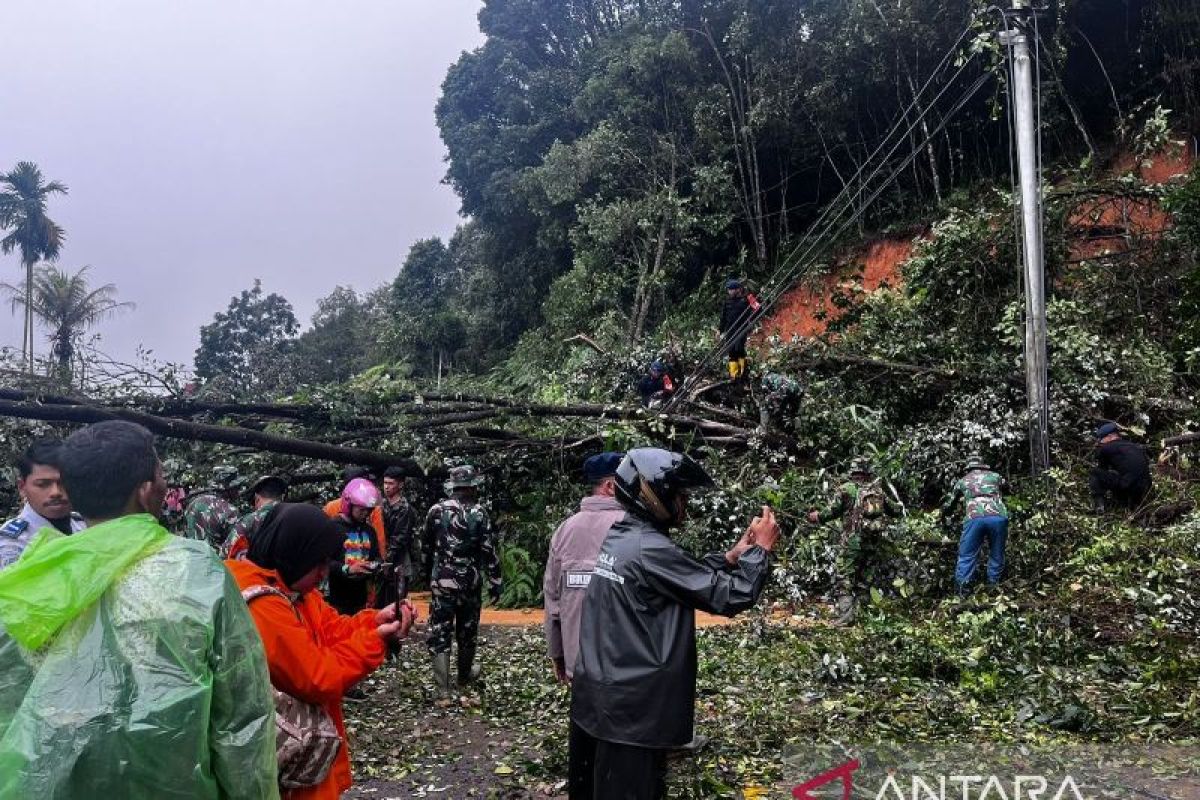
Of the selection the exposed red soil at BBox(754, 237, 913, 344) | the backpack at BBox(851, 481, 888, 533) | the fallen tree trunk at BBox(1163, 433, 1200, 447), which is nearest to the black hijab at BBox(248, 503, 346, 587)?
the backpack at BBox(851, 481, 888, 533)

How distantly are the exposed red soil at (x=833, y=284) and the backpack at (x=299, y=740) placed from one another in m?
17.8

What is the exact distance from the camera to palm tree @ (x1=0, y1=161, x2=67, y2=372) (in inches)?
1315

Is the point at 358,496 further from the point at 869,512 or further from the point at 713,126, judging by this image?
the point at 713,126

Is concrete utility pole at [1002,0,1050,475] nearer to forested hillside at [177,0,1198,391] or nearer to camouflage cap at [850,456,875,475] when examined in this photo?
camouflage cap at [850,456,875,475]

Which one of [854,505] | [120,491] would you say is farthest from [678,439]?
[120,491]

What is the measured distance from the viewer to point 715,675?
5.84 meters

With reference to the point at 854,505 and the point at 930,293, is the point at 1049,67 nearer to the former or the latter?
the point at 930,293

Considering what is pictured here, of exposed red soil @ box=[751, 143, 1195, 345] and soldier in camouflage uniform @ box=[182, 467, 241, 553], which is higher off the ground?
exposed red soil @ box=[751, 143, 1195, 345]

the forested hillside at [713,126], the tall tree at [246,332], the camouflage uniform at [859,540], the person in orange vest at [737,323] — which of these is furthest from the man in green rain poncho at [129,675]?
the tall tree at [246,332]

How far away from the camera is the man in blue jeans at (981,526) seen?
7293mm

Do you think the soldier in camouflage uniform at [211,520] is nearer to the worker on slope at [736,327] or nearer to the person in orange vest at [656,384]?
the person in orange vest at [656,384]

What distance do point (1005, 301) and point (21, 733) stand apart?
11.6m

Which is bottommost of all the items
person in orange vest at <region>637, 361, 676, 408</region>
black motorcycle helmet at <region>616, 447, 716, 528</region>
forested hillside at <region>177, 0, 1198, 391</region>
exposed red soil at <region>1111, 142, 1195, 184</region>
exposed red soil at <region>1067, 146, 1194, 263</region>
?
black motorcycle helmet at <region>616, 447, 716, 528</region>

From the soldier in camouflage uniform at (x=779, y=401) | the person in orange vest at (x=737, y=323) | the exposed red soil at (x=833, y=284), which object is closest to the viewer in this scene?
the soldier in camouflage uniform at (x=779, y=401)
